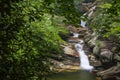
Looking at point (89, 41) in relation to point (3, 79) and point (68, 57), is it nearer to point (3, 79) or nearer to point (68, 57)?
point (68, 57)

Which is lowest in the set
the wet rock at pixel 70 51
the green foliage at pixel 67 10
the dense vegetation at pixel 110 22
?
the green foliage at pixel 67 10

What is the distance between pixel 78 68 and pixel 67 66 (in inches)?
47.1

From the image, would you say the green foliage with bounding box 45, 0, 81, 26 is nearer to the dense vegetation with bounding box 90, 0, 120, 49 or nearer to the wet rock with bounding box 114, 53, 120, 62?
the dense vegetation with bounding box 90, 0, 120, 49

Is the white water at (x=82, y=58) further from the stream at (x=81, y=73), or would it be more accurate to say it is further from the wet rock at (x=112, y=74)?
the wet rock at (x=112, y=74)

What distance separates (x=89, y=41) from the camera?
3136cm

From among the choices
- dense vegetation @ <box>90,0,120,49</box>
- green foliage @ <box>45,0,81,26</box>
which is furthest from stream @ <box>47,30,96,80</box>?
green foliage @ <box>45,0,81,26</box>

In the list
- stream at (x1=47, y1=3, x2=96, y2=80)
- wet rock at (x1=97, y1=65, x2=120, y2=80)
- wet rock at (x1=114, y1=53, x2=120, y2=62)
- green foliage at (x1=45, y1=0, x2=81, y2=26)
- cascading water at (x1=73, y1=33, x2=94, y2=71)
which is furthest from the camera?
cascading water at (x1=73, y1=33, x2=94, y2=71)

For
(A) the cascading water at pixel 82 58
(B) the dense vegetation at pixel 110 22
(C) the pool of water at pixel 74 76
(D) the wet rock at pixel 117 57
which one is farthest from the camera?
(A) the cascading water at pixel 82 58

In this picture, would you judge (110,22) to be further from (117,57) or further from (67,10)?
(67,10)

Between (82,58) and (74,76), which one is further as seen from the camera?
(82,58)

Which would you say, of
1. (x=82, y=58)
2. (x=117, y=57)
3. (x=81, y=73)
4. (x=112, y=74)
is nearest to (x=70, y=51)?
(x=82, y=58)

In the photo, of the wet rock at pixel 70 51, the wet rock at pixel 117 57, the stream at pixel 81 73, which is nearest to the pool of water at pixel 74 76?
the stream at pixel 81 73

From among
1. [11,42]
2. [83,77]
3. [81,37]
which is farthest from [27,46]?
[81,37]

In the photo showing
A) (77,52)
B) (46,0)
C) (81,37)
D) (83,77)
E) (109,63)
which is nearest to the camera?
(46,0)
